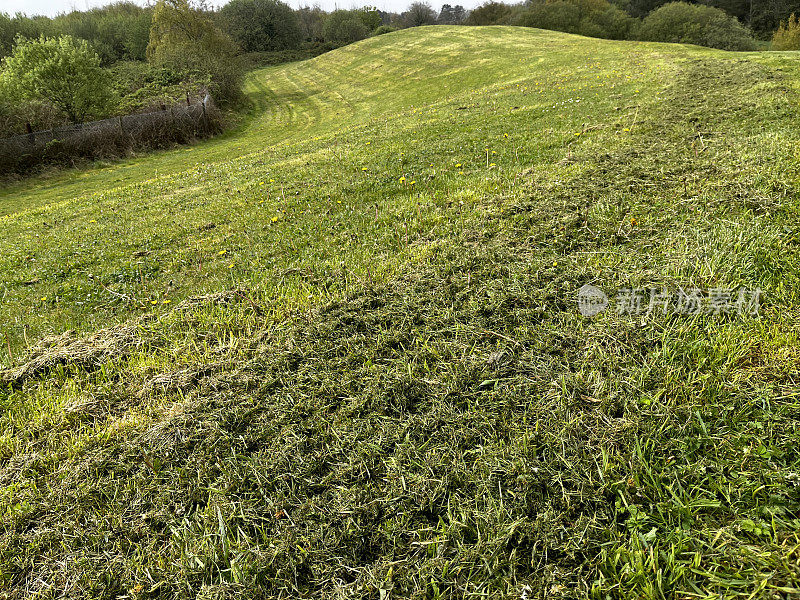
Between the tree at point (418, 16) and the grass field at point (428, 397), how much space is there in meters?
95.7

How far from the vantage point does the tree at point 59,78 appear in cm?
1858

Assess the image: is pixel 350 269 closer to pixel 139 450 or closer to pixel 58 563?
pixel 139 450

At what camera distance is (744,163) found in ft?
16.3

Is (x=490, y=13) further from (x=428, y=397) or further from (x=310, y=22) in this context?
(x=428, y=397)

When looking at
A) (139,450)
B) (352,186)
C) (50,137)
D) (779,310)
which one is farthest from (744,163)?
(50,137)

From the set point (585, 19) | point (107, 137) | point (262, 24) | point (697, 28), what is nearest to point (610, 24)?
point (585, 19)

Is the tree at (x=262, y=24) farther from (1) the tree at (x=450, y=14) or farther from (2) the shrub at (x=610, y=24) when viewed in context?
(2) the shrub at (x=610, y=24)

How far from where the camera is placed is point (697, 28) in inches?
1542

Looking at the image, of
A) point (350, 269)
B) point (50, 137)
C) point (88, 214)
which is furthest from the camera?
point (50, 137)

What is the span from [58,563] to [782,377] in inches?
158

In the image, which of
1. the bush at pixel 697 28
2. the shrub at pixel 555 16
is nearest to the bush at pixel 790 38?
the bush at pixel 697 28

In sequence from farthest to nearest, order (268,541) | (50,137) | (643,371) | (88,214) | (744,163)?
(50,137) → (88,214) → (744,163) → (643,371) → (268,541)

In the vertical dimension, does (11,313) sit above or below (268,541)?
above

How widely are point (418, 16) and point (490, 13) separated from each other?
24.3 meters
